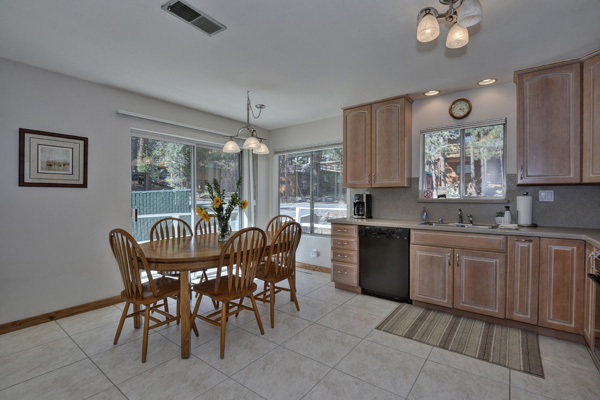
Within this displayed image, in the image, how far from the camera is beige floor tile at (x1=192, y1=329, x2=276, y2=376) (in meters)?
2.09

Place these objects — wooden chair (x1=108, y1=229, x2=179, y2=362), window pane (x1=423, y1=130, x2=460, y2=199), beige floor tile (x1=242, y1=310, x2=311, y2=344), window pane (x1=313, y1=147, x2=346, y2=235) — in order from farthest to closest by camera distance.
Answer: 1. window pane (x1=313, y1=147, x2=346, y2=235)
2. window pane (x1=423, y1=130, x2=460, y2=199)
3. beige floor tile (x1=242, y1=310, x2=311, y2=344)
4. wooden chair (x1=108, y1=229, x2=179, y2=362)

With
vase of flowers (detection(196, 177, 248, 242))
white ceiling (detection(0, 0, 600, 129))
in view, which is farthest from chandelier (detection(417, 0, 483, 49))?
vase of flowers (detection(196, 177, 248, 242))

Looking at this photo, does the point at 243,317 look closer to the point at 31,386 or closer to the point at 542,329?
the point at 31,386

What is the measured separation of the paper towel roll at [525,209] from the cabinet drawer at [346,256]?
1.78 metres

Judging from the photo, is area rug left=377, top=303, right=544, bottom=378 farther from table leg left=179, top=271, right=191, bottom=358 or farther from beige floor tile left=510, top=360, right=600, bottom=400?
table leg left=179, top=271, right=191, bottom=358

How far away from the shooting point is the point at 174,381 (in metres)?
1.91

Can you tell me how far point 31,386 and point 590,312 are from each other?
402 centimetres

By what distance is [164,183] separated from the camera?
3.86 m

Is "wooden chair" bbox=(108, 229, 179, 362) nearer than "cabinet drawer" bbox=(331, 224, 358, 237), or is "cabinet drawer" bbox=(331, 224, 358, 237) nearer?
"wooden chair" bbox=(108, 229, 179, 362)

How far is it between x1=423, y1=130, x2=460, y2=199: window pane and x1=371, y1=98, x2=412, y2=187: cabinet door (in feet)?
0.74

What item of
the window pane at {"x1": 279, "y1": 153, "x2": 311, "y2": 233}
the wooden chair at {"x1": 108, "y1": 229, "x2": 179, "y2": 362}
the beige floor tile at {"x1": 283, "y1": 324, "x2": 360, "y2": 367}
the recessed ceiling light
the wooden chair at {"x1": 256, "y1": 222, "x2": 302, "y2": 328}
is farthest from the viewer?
the window pane at {"x1": 279, "y1": 153, "x2": 311, "y2": 233}

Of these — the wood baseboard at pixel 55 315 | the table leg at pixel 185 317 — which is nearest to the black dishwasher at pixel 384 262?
the table leg at pixel 185 317

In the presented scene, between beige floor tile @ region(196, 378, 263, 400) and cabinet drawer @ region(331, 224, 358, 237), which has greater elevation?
cabinet drawer @ region(331, 224, 358, 237)

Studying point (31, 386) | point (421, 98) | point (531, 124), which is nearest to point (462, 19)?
point (531, 124)
